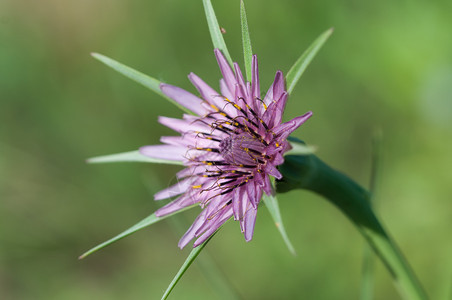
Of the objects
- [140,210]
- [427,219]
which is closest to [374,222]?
[427,219]

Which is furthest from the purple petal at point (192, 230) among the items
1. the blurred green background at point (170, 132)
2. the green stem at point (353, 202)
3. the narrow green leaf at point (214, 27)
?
the blurred green background at point (170, 132)

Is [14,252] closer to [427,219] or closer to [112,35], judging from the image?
[112,35]

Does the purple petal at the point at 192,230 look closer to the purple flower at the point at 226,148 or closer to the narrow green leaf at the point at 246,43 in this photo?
the purple flower at the point at 226,148

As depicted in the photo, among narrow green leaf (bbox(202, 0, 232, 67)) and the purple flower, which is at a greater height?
narrow green leaf (bbox(202, 0, 232, 67))

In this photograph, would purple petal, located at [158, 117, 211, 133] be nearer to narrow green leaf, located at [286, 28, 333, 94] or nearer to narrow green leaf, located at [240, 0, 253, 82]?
narrow green leaf, located at [240, 0, 253, 82]


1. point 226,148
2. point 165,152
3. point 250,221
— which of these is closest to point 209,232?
point 250,221

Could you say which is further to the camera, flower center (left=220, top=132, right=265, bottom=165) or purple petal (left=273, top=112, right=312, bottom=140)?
flower center (left=220, top=132, right=265, bottom=165)

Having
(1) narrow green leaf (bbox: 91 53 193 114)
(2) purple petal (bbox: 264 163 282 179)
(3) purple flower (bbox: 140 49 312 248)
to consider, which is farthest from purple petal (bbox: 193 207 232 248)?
(1) narrow green leaf (bbox: 91 53 193 114)
